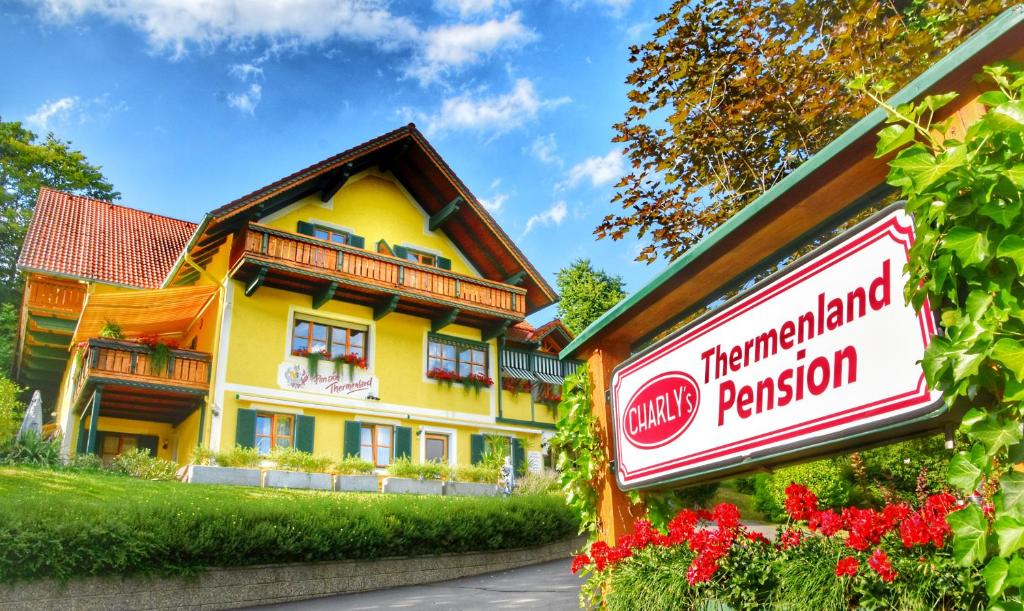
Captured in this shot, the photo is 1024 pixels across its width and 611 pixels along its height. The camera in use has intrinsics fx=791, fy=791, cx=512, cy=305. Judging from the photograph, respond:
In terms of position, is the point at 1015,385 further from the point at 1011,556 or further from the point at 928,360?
the point at 1011,556

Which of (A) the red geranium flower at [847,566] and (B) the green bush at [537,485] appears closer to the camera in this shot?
(A) the red geranium flower at [847,566]

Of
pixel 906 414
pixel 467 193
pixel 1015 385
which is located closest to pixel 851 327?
pixel 906 414

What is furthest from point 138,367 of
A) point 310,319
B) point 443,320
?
point 443,320

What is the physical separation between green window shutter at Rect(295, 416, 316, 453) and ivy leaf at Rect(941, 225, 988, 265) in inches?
817

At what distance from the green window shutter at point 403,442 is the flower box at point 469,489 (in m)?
2.08

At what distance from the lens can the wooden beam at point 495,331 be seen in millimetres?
25636

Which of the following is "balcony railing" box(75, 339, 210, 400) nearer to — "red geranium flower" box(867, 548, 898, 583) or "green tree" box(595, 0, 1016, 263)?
"green tree" box(595, 0, 1016, 263)

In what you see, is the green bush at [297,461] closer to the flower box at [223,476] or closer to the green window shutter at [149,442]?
the flower box at [223,476]

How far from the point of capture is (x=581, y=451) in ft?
17.3

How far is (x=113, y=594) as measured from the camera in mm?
9797

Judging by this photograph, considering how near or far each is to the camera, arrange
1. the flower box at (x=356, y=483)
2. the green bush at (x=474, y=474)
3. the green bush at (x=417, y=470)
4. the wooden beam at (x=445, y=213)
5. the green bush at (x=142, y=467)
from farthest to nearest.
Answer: the wooden beam at (x=445, y=213) → the green bush at (x=474, y=474) → the green bush at (x=417, y=470) → the flower box at (x=356, y=483) → the green bush at (x=142, y=467)

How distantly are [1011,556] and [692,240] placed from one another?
8.47 meters

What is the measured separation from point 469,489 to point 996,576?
20314mm

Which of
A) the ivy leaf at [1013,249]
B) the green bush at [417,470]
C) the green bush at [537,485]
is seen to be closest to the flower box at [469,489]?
the green bush at [417,470]
